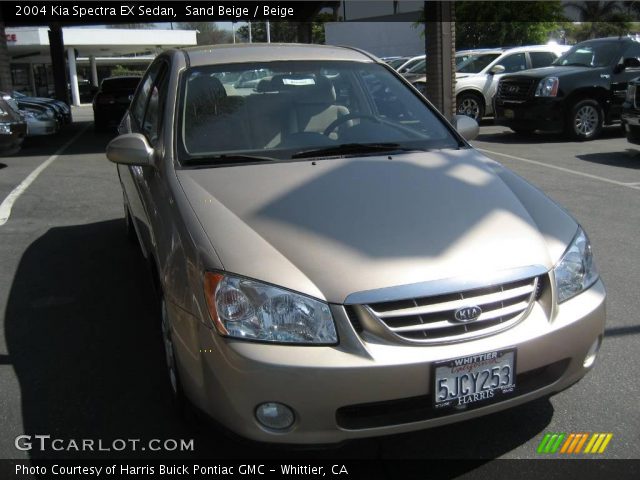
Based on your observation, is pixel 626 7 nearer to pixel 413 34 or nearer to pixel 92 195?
pixel 413 34

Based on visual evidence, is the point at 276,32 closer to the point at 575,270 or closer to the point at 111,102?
the point at 111,102

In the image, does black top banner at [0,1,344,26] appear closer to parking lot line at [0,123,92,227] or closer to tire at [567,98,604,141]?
parking lot line at [0,123,92,227]

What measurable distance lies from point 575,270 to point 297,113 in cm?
180

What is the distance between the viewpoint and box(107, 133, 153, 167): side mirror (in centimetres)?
346

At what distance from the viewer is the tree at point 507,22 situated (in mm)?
33344

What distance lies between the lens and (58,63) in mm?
25422

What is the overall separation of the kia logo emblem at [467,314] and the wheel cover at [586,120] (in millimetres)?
10711

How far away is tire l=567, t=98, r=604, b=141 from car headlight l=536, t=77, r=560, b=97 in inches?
19.8

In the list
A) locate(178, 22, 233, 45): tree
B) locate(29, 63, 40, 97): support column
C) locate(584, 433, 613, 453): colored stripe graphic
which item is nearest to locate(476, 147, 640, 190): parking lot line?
locate(584, 433, 613, 453): colored stripe graphic

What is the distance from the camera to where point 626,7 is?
1969 inches

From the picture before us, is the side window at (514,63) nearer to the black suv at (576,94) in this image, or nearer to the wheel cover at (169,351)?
the black suv at (576,94)

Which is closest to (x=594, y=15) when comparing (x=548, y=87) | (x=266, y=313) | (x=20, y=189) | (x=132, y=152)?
(x=548, y=87)

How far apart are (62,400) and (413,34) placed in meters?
47.3

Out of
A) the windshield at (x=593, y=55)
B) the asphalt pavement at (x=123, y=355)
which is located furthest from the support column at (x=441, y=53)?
the asphalt pavement at (x=123, y=355)
